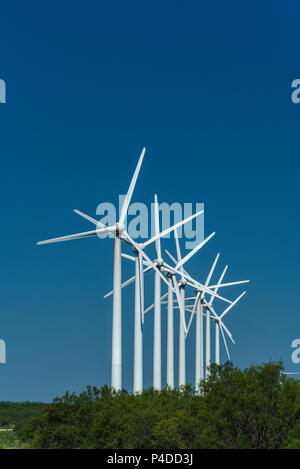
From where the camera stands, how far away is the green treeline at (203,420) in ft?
155

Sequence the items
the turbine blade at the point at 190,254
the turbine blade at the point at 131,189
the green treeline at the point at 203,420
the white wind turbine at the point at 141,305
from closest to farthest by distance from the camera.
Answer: the green treeline at the point at 203,420 → the turbine blade at the point at 131,189 → the white wind turbine at the point at 141,305 → the turbine blade at the point at 190,254

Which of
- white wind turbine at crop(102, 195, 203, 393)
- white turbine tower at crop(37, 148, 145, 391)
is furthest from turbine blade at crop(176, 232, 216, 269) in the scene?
white turbine tower at crop(37, 148, 145, 391)

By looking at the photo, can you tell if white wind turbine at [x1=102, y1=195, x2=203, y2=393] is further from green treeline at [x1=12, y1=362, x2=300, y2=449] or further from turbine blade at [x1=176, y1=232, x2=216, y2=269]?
green treeline at [x1=12, y1=362, x2=300, y2=449]

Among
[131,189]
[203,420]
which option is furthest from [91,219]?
[203,420]

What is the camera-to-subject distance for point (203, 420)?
161 ft

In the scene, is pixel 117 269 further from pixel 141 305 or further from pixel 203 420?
pixel 203 420

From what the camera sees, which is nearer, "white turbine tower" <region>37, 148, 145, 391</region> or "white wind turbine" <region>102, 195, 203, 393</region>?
"white turbine tower" <region>37, 148, 145, 391</region>

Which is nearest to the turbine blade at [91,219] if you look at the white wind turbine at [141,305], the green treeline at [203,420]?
the white wind turbine at [141,305]

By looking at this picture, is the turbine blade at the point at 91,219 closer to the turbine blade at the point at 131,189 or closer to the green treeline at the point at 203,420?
the turbine blade at the point at 131,189

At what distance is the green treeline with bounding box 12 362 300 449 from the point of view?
47.1 m

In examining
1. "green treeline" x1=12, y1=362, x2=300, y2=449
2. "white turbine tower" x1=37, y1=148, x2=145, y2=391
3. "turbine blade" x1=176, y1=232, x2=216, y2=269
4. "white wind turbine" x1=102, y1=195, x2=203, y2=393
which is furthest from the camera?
"turbine blade" x1=176, y1=232, x2=216, y2=269

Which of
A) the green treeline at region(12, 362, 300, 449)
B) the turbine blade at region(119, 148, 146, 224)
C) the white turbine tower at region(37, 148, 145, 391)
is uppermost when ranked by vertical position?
the turbine blade at region(119, 148, 146, 224)

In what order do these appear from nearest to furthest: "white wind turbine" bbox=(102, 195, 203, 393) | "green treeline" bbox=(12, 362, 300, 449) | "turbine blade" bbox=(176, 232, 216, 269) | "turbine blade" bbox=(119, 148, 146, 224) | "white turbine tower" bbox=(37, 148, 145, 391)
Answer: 1. "green treeline" bbox=(12, 362, 300, 449)
2. "white turbine tower" bbox=(37, 148, 145, 391)
3. "turbine blade" bbox=(119, 148, 146, 224)
4. "white wind turbine" bbox=(102, 195, 203, 393)
5. "turbine blade" bbox=(176, 232, 216, 269)

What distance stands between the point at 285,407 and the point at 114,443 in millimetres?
12768
